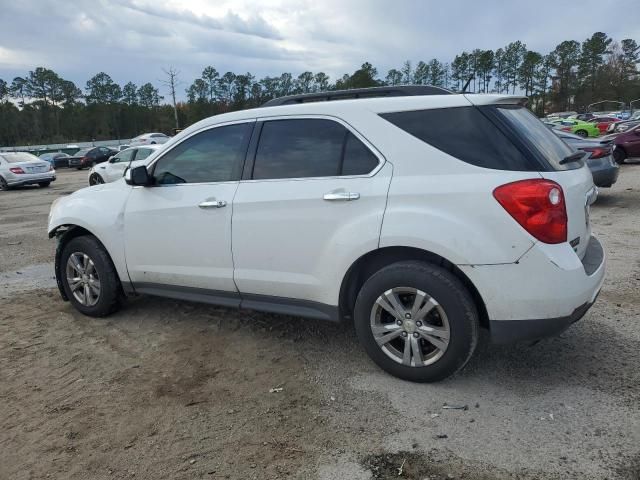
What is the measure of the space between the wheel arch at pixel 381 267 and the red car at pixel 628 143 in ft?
51.4

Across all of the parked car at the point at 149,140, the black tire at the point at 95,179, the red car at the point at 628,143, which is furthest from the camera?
the parked car at the point at 149,140

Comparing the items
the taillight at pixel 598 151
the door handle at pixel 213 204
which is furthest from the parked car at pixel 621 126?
the door handle at pixel 213 204

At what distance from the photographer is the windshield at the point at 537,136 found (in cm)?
305

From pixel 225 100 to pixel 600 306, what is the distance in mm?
100586

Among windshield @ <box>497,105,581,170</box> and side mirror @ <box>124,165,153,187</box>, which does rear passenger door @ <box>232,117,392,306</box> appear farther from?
side mirror @ <box>124,165,153,187</box>

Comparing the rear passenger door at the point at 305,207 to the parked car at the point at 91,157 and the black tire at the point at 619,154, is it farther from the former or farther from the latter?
the parked car at the point at 91,157

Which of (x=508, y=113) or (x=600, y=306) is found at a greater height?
(x=508, y=113)

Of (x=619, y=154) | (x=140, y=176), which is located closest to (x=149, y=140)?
(x=619, y=154)

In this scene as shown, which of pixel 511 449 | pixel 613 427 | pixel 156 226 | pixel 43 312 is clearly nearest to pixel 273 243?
pixel 156 226

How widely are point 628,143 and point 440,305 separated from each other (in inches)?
643

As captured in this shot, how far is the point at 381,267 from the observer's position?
3.34m

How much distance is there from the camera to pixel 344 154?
342 centimetres

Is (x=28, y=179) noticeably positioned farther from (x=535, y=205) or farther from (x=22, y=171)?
(x=535, y=205)

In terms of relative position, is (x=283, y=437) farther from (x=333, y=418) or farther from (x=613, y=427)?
(x=613, y=427)
